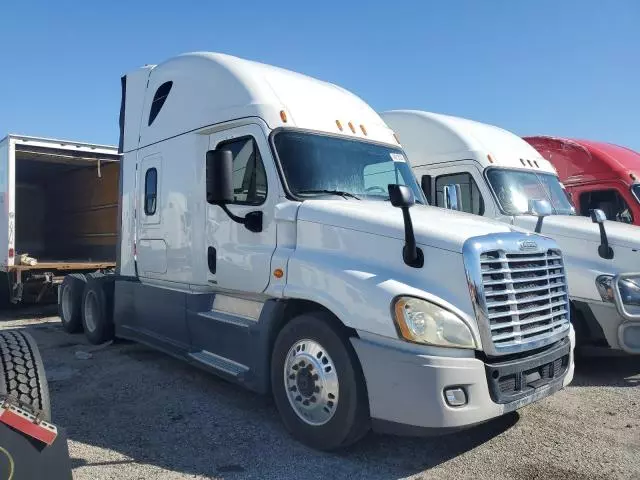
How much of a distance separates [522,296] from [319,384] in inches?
61.5

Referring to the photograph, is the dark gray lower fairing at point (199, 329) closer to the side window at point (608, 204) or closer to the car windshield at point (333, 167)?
the car windshield at point (333, 167)

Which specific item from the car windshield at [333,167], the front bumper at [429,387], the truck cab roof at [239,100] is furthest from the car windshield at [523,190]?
the front bumper at [429,387]

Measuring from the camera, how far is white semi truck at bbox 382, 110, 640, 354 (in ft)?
19.0

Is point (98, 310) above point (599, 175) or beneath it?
beneath

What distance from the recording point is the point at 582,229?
622 centimetres

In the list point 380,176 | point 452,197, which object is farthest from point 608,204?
point 380,176

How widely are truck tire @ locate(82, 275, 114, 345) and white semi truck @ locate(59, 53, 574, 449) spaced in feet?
3.49

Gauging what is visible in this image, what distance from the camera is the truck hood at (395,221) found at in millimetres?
3787

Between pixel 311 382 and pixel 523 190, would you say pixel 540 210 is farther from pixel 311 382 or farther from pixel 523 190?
pixel 311 382

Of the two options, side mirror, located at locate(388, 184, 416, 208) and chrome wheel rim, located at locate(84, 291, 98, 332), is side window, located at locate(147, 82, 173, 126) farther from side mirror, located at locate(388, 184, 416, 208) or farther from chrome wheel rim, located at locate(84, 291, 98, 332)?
side mirror, located at locate(388, 184, 416, 208)

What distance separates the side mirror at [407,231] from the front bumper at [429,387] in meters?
0.57

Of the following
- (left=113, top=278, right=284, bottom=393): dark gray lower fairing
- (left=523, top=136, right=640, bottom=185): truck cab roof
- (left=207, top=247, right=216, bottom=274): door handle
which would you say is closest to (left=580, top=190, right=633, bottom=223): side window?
(left=523, top=136, right=640, bottom=185): truck cab roof

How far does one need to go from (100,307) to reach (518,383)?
576 cm

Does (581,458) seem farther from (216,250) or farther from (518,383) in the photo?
(216,250)
